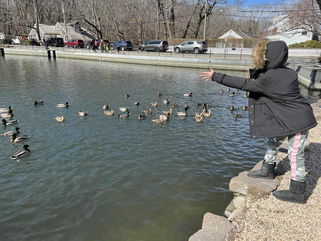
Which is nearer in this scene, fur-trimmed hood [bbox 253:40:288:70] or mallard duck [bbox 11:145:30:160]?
fur-trimmed hood [bbox 253:40:288:70]

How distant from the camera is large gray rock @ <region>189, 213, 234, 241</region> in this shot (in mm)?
4371

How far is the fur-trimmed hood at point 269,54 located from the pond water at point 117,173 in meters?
3.82

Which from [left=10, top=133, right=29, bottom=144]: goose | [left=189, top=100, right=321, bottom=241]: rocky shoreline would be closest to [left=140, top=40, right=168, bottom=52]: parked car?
[left=10, top=133, right=29, bottom=144]: goose

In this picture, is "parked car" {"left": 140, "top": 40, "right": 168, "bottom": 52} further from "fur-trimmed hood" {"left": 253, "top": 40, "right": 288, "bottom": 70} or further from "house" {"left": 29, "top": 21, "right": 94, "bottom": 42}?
"fur-trimmed hood" {"left": 253, "top": 40, "right": 288, "bottom": 70}

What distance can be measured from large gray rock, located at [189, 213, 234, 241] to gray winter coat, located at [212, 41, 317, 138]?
1.81m

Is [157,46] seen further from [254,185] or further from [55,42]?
[254,185]

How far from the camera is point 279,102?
185 inches

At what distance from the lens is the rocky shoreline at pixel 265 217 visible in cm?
429

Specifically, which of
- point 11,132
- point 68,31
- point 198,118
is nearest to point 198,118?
point 198,118

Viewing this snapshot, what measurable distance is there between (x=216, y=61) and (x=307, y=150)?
98.2 feet

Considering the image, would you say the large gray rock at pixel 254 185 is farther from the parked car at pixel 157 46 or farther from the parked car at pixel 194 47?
the parked car at pixel 157 46

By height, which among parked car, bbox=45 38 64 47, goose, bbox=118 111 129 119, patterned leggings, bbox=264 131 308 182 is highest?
parked car, bbox=45 38 64 47

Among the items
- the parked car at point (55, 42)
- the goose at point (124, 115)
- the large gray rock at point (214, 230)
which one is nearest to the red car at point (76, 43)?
the parked car at point (55, 42)

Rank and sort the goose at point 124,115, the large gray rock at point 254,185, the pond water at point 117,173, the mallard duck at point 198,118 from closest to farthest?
the large gray rock at point 254,185
the pond water at point 117,173
the mallard duck at point 198,118
the goose at point 124,115
